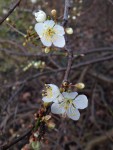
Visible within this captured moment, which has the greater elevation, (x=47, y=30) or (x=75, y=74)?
(x=75, y=74)

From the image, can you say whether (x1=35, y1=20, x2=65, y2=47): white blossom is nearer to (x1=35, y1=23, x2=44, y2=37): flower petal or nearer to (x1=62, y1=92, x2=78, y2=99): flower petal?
(x1=35, y1=23, x2=44, y2=37): flower petal

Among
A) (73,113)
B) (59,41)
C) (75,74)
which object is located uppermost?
(75,74)

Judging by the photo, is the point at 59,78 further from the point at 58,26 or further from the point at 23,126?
the point at 58,26

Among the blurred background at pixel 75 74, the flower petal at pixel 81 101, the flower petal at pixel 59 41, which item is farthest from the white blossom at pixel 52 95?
the blurred background at pixel 75 74

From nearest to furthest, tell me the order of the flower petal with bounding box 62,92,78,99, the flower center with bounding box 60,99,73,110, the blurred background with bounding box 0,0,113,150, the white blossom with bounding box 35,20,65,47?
the flower petal with bounding box 62,92,78,99, the flower center with bounding box 60,99,73,110, the white blossom with bounding box 35,20,65,47, the blurred background with bounding box 0,0,113,150

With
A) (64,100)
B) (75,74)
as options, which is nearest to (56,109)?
(64,100)

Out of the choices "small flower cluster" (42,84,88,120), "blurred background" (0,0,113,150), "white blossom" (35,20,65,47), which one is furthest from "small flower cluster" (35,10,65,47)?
"blurred background" (0,0,113,150)

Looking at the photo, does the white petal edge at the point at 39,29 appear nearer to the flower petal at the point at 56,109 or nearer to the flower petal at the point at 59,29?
the flower petal at the point at 59,29

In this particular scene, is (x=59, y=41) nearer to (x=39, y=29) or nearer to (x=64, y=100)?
(x=39, y=29)
